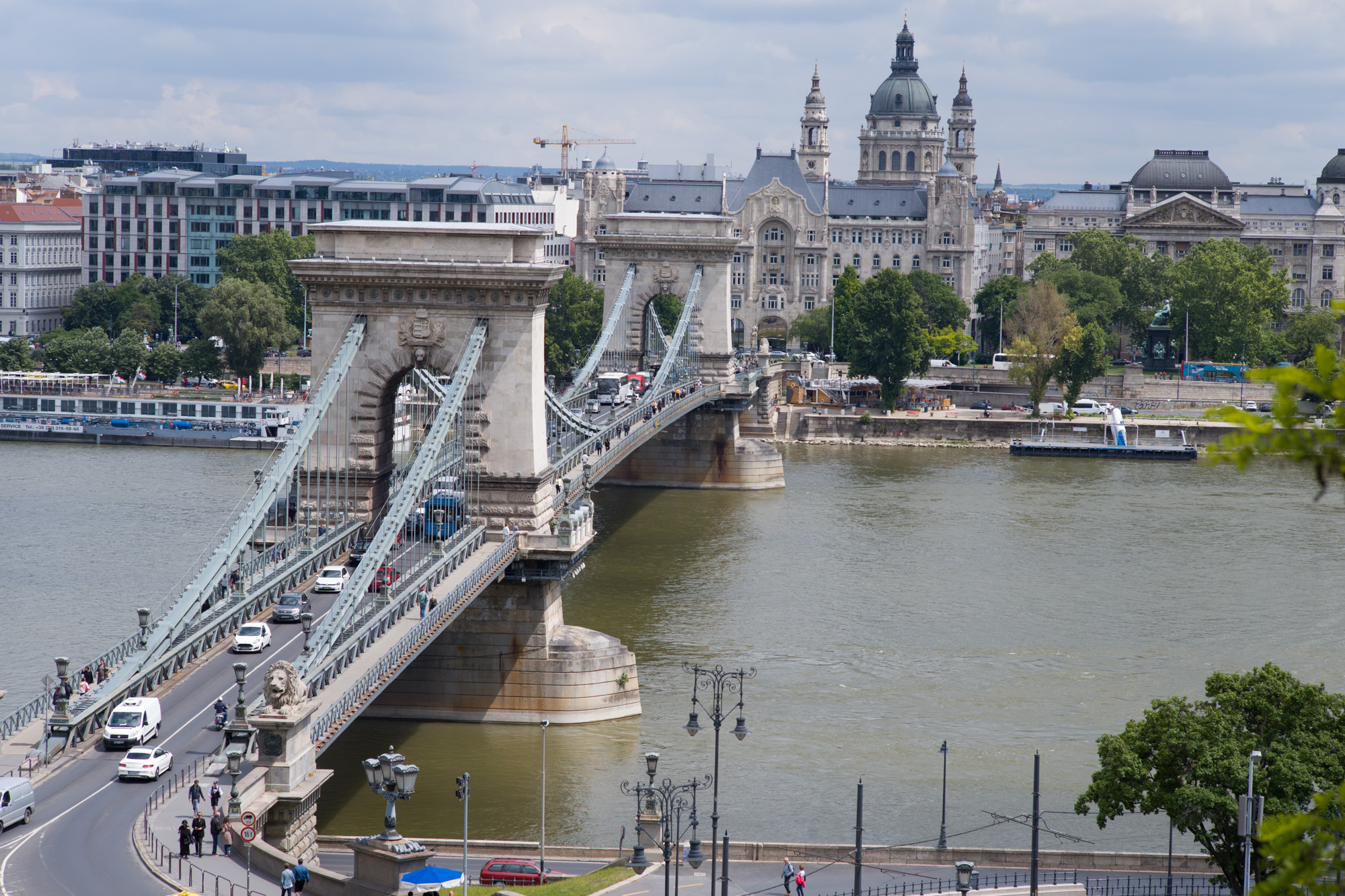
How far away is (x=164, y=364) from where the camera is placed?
10606 centimetres

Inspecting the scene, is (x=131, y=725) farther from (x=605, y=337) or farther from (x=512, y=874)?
(x=605, y=337)

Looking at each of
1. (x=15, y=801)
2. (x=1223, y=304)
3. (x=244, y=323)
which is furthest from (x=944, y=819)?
(x=1223, y=304)

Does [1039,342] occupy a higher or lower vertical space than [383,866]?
higher

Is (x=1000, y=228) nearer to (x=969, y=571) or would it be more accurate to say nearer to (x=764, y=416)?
(x=764, y=416)

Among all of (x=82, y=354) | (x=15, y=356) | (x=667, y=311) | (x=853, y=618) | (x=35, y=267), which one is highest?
(x=35, y=267)

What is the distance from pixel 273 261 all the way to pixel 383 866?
3804 inches

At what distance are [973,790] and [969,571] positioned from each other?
78.6 ft

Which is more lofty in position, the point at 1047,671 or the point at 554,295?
the point at 554,295

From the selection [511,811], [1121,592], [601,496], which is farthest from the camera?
[601,496]

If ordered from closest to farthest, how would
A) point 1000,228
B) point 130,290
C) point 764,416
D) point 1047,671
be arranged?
point 1047,671 → point 764,416 → point 130,290 → point 1000,228

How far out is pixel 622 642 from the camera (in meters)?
49.2

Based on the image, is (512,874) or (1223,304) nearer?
(512,874)

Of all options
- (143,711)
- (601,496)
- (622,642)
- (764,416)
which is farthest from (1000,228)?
(143,711)

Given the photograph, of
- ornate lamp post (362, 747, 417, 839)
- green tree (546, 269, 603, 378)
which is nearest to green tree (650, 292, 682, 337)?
green tree (546, 269, 603, 378)
